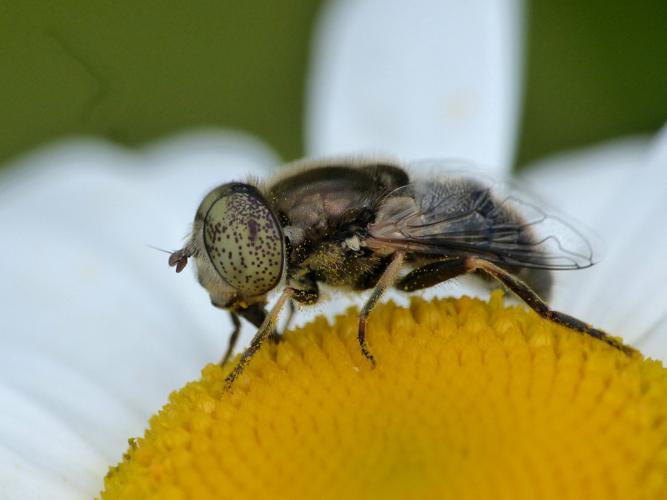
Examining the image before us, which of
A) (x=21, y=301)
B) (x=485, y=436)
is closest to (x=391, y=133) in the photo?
(x=21, y=301)

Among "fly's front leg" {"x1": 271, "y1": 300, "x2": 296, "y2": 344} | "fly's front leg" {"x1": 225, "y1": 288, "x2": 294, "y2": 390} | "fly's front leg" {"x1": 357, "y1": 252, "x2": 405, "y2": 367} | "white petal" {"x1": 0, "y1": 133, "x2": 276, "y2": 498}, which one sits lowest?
"white petal" {"x1": 0, "y1": 133, "x2": 276, "y2": 498}

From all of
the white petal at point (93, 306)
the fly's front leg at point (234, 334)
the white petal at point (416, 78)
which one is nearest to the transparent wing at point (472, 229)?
the fly's front leg at point (234, 334)

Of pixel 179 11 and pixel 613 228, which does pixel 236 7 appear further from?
pixel 613 228

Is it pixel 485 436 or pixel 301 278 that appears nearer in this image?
pixel 485 436

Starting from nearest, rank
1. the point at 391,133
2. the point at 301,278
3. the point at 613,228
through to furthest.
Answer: the point at 301,278 < the point at 613,228 < the point at 391,133

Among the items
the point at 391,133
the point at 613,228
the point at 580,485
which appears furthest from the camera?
the point at 391,133

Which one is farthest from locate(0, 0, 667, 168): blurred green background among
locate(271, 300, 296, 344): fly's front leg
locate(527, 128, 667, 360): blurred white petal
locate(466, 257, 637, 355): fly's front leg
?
locate(466, 257, 637, 355): fly's front leg

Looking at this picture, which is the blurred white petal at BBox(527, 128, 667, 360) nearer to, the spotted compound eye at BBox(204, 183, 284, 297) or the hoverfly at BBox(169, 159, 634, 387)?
the hoverfly at BBox(169, 159, 634, 387)

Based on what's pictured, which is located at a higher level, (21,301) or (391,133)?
(391,133)
